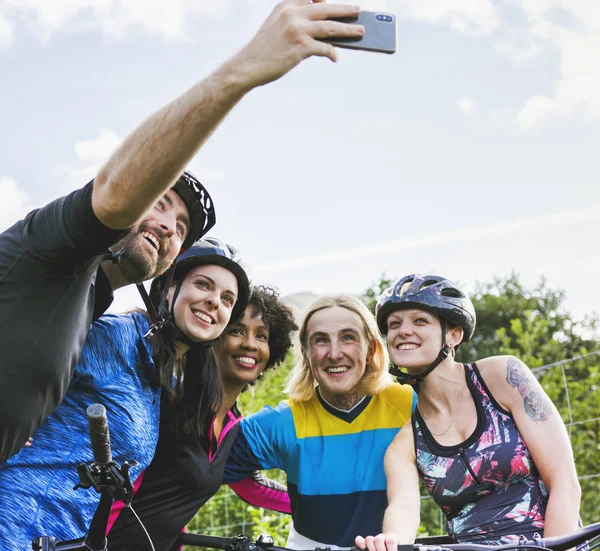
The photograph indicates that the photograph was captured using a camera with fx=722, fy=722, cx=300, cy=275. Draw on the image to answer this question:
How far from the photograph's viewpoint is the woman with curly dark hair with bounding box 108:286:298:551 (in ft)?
13.8

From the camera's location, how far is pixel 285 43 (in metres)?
1.72

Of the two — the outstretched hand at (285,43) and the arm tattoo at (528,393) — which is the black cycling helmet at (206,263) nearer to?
the arm tattoo at (528,393)

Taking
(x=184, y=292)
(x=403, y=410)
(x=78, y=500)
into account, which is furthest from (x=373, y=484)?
(x=78, y=500)

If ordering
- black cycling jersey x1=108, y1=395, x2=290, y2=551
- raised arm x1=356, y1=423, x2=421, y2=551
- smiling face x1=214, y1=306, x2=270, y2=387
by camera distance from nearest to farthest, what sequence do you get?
raised arm x1=356, y1=423, x2=421, y2=551 < black cycling jersey x1=108, y1=395, x2=290, y2=551 < smiling face x1=214, y1=306, x2=270, y2=387

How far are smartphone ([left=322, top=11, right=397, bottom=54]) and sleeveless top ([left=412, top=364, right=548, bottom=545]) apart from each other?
2633 mm

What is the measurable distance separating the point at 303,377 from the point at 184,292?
116 cm

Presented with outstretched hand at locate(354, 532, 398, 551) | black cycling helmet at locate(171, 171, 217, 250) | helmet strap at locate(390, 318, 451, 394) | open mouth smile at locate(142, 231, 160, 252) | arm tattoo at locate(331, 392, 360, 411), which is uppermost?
black cycling helmet at locate(171, 171, 217, 250)

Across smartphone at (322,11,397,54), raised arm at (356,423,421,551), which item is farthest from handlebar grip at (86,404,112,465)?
raised arm at (356,423,421,551)

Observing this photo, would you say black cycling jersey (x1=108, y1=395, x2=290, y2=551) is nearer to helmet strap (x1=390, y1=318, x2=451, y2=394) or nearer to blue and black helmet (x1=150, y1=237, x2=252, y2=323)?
blue and black helmet (x1=150, y1=237, x2=252, y2=323)

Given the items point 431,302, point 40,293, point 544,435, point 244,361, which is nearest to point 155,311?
point 244,361

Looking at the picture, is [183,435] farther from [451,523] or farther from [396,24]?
[396,24]

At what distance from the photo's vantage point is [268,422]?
4879 millimetres

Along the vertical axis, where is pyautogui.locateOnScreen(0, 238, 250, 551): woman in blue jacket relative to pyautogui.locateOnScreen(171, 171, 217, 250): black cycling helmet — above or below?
below

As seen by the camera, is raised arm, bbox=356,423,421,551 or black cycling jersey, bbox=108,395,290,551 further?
black cycling jersey, bbox=108,395,290,551
